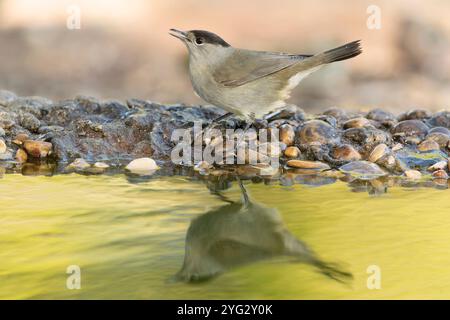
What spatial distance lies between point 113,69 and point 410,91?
4.13 meters

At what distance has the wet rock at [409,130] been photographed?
17.9 feet

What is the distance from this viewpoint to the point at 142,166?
192 inches

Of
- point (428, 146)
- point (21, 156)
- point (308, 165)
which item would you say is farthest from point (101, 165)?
point (428, 146)

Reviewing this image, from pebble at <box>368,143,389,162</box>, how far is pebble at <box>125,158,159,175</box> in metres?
1.55

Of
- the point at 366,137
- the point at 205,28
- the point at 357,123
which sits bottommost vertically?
the point at 366,137

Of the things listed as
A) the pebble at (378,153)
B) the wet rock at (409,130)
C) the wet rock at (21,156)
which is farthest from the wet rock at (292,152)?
the wet rock at (21,156)

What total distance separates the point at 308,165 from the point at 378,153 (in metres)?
0.54

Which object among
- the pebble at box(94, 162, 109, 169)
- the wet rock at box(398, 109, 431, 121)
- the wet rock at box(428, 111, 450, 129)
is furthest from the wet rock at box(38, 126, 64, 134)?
the wet rock at box(428, 111, 450, 129)

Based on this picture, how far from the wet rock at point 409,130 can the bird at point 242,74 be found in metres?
0.93

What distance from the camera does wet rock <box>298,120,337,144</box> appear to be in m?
5.20

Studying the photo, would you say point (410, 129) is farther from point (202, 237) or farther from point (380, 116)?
point (202, 237)

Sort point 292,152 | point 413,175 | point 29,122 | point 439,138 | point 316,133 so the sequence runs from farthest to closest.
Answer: point 29,122, point 439,138, point 316,133, point 292,152, point 413,175
